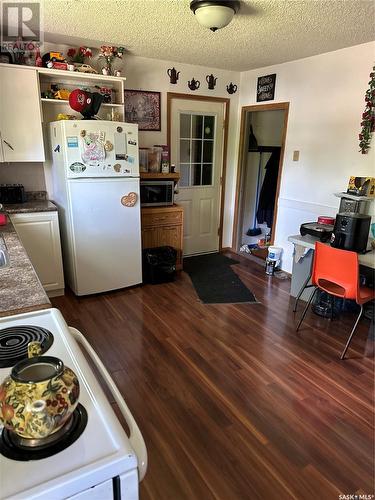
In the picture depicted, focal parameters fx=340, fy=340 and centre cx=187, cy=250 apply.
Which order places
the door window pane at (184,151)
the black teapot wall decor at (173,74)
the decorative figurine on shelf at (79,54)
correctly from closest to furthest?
1. the decorative figurine on shelf at (79,54)
2. the black teapot wall decor at (173,74)
3. the door window pane at (184,151)

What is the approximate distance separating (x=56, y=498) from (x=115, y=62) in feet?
12.6

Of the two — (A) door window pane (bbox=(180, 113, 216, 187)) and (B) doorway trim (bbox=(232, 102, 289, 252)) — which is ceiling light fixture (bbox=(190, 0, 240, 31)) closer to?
(B) doorway trim (bbox=(232, 102, 289, 252))

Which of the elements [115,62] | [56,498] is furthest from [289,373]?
[115,62]

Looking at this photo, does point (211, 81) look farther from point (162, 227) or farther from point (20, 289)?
point (20, 289)

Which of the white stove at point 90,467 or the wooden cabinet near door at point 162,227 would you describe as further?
the wooden cabinet near door at point 162,227

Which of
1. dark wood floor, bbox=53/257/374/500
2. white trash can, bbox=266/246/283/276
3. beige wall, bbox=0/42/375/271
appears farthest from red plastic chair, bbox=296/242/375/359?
white trash can, bbox=266/246/283/276

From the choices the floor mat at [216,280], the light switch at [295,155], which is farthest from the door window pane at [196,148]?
the light switch at [295,155]

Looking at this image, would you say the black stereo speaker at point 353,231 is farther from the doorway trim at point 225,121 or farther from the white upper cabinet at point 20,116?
the white upper cabinet at point 20,116

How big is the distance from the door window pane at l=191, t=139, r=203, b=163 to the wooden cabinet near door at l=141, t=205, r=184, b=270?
2.97 feet

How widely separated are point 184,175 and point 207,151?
0.48 m

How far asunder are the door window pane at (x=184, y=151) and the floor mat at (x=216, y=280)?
1.33 m

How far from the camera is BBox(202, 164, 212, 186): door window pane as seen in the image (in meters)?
4.66

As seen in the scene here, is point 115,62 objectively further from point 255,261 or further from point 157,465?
point 157,465

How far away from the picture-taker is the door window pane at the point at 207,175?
466 cm
